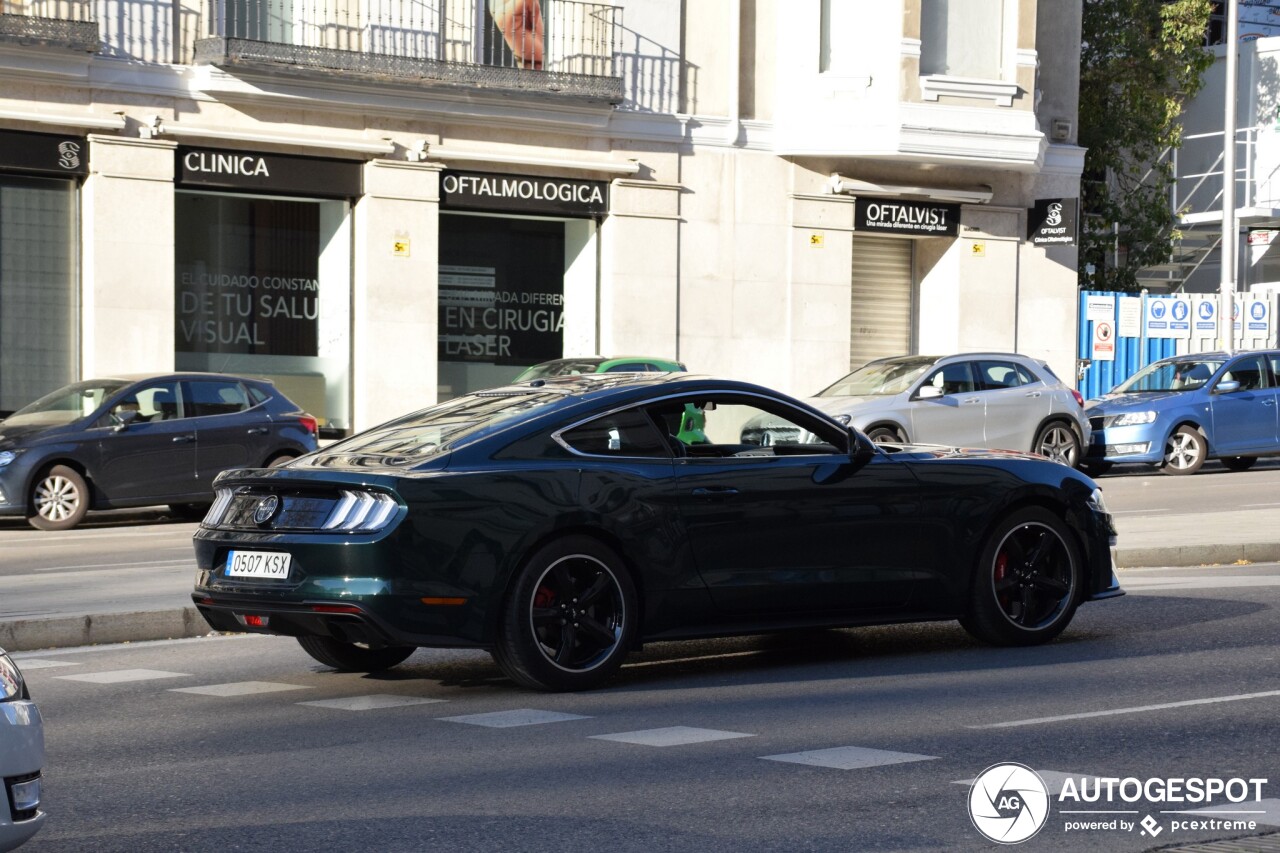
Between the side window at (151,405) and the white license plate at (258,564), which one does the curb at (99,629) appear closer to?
the white license plate at (258,564)

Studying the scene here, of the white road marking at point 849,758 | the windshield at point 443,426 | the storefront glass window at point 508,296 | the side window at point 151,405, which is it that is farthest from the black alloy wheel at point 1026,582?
the storefront glass window at point 508,296

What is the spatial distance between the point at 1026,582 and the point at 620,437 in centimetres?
269

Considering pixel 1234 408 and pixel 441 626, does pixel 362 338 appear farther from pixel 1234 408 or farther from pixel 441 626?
pixel 441 626

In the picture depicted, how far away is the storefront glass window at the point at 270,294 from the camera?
25.5 meters

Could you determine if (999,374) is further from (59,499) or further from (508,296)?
(59,499)

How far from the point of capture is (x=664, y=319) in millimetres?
28562

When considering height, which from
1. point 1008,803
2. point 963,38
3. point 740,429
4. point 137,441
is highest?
point 963,38

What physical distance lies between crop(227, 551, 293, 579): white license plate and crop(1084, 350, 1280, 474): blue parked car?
1884 centimetres

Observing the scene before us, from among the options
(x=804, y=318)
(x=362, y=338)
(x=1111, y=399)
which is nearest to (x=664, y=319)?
(x=804, y=318)

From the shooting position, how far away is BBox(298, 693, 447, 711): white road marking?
881 cm

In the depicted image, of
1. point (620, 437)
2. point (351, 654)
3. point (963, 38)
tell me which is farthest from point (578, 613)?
point (963, 38)

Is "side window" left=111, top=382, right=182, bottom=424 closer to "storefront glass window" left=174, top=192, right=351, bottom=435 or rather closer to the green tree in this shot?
"storefront glass window" left=174, top=192, right=351, bottom=435

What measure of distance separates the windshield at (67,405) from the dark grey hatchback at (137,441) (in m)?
0.01

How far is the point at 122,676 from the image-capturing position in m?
9.98
